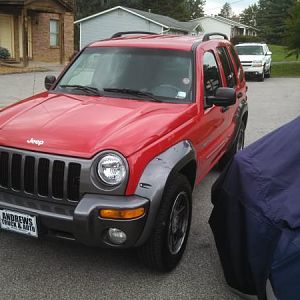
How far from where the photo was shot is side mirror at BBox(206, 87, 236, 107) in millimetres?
4562

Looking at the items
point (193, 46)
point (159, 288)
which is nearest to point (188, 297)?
point (159, 288)

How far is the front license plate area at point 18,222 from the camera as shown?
333 cm

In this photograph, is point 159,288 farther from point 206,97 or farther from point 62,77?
point 62,77

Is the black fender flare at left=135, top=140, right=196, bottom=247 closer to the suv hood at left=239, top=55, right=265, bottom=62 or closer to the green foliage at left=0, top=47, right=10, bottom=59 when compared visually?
the suv hood at left=239, top=55, right=265, bottom=62

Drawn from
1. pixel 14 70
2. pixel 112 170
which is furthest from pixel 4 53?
pixel 112 170

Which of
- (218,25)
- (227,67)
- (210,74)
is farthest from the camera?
(218,25)

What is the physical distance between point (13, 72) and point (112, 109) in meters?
17.5

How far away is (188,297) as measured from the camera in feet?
11.2

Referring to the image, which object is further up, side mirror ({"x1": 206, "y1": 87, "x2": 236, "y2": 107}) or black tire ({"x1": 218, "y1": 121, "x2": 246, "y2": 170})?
side mirror ({"x1": 206, "y1": 87, "x2": 236, "y2": 107})

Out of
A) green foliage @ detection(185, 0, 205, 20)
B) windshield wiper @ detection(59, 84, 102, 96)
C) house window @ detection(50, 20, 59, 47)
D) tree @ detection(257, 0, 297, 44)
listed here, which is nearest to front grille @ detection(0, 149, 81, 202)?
windshield wiper @ detection(59, 84, 102, 96)

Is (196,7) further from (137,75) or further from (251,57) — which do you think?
(137,75)

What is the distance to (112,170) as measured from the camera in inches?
127

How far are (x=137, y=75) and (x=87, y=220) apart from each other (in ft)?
6.44

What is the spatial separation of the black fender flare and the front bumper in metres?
0.05
